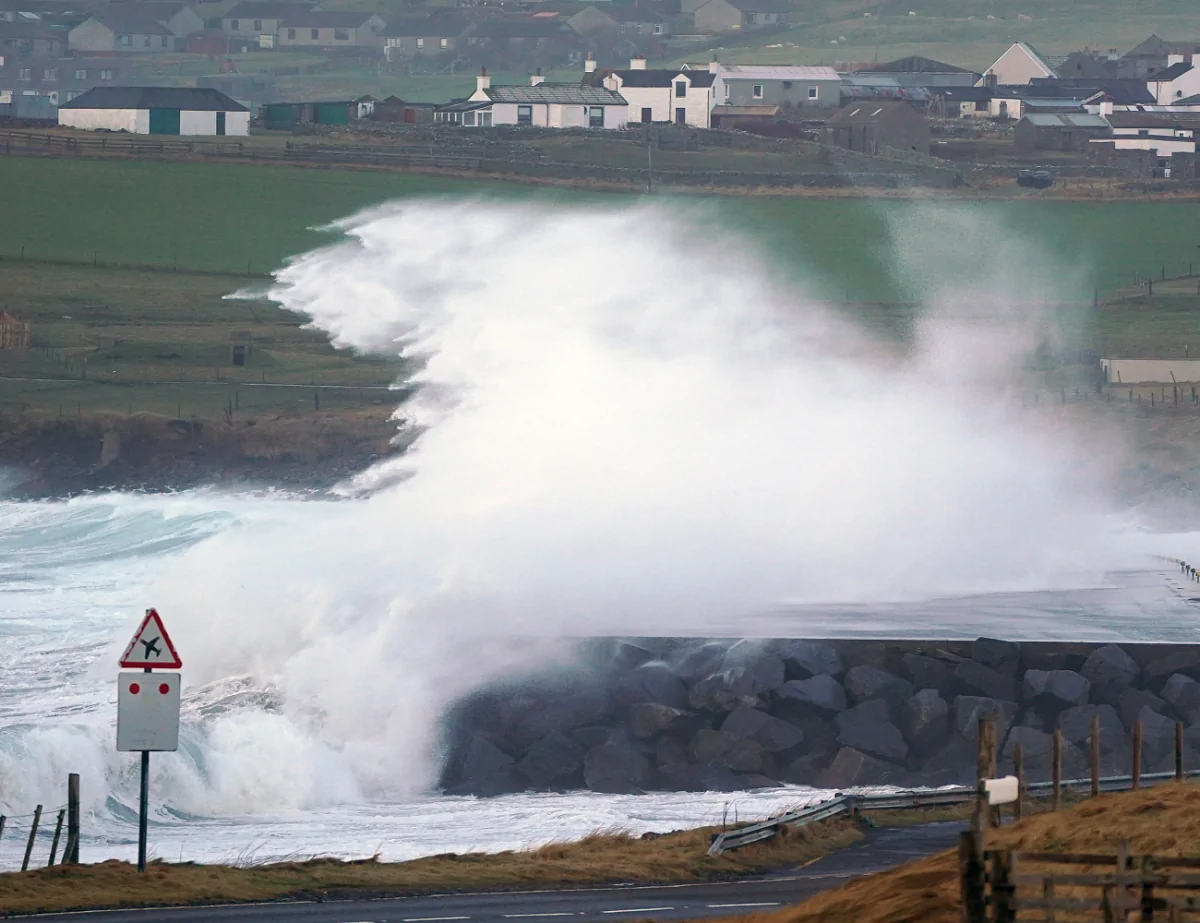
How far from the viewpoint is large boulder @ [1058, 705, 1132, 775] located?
2805 centimetres

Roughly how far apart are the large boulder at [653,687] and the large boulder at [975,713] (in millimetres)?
3533

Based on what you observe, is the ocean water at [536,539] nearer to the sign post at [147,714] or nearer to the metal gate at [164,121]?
the sign post at [147,714]

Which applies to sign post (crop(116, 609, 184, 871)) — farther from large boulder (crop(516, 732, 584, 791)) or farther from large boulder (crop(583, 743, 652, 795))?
large boulder (crop(583, 743, 652, 795))

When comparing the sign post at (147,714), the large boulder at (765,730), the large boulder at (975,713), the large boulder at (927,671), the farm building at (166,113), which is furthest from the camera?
the farm building at (166,113)

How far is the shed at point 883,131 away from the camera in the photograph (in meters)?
93.8

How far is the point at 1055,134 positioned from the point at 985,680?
223 feet

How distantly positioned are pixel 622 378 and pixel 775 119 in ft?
141

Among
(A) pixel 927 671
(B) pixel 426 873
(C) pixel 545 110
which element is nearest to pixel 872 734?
(A) pixel 927 671

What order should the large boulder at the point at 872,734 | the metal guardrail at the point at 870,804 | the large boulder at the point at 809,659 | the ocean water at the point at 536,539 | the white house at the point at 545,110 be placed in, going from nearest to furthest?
the metal guardrail at the point at 870,804
the ocean water at the point at 536,539
the large boulder at the point at 872,734
the large boulder at the point at 809,659
the white house at the point at 545,110

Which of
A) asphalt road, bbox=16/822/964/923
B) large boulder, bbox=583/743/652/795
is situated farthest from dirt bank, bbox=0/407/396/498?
asphalt road, bbox=16/822/964/923

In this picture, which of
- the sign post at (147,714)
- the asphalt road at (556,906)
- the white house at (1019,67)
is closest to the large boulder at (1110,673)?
the asphalt road at (556,906)

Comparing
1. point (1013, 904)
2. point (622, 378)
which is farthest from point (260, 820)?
point (622, 378)

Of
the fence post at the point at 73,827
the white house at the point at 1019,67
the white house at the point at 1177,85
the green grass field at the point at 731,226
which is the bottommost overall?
the fence post at the point at 73,827

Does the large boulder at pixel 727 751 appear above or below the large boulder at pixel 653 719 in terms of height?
below
